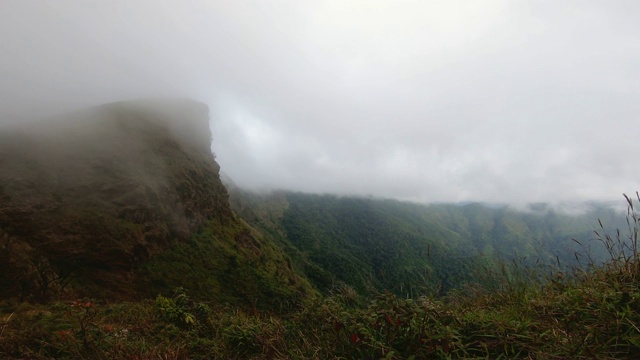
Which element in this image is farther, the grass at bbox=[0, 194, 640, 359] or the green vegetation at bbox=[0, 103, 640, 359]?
the green vegetation at bbox=[0, 103, 640, 359]

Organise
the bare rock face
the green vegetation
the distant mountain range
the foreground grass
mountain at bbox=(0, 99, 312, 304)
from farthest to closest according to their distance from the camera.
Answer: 1. mountain at bbox=(0, 99, 312, 304)
2. the distant mountain range
3. the bare rock face
4. the green vegetation
5. the foreground grass

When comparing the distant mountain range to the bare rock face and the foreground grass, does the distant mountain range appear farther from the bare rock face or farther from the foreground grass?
the foreground grass

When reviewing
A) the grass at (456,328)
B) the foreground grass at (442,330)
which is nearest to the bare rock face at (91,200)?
the foreground grass at (442,330)

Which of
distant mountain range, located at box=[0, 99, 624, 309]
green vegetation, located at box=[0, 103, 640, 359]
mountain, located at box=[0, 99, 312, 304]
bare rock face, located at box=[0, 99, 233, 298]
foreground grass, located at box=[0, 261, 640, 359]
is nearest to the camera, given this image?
foreground grass, located at box=[0, 261, 640, 359]

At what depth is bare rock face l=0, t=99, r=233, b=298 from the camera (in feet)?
119

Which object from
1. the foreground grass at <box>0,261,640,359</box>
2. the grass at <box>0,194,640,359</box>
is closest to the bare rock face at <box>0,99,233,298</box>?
the foreground grass at <box>0,261,640,359</box>

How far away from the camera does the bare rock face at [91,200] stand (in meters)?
36.2

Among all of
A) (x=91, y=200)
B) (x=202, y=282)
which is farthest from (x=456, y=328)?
(x=91, y=200)

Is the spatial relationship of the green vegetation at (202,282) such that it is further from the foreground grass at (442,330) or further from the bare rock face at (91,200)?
the bare rock face at (91,200)

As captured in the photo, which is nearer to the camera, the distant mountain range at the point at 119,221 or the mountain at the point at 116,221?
the distant mountain range at the point at 119,221

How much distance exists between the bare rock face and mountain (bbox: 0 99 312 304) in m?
0.14

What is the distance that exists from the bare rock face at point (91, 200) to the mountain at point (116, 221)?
14 centimetres

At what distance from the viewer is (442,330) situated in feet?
10.9

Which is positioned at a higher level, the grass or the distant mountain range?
the grass
